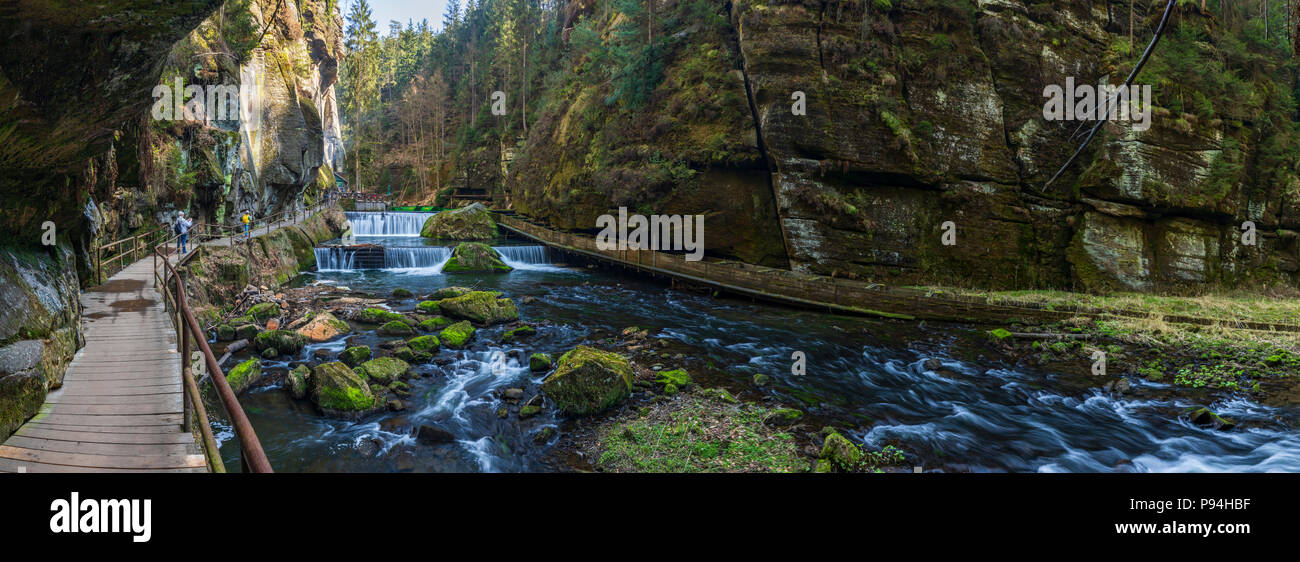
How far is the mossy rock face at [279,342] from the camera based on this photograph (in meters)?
12.8

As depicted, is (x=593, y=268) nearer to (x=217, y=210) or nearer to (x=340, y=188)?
(x=217, y=210)

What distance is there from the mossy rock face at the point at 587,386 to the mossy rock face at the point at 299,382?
473 cm

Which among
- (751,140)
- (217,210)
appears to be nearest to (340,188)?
(217,210)

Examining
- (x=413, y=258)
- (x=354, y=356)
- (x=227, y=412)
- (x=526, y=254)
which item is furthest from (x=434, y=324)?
(x=526, y=254)

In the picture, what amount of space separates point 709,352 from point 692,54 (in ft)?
65.6

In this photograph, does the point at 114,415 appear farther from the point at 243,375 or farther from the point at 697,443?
the point at 697,443

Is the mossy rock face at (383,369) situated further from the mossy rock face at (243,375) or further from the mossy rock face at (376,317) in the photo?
the mossy rock face at (376,317)

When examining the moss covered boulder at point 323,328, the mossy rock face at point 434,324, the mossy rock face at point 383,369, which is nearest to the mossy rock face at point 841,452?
the mossy rock face at point 383,369

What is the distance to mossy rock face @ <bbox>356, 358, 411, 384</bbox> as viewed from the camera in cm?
1109

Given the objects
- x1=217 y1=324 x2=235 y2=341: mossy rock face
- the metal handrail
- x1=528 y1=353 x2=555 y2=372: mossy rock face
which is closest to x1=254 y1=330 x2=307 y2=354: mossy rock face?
x1=217 y1=324 x2=235 y2=341: mossy rock face

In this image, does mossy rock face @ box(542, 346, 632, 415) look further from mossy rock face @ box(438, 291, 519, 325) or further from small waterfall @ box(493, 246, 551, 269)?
small waterfall @ box(493, 246, 551, 269)

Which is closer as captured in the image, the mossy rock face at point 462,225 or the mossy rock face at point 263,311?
the mossy rock face at point 263,311

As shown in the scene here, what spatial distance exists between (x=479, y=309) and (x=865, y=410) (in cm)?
1200

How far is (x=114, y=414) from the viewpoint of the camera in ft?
20.0
